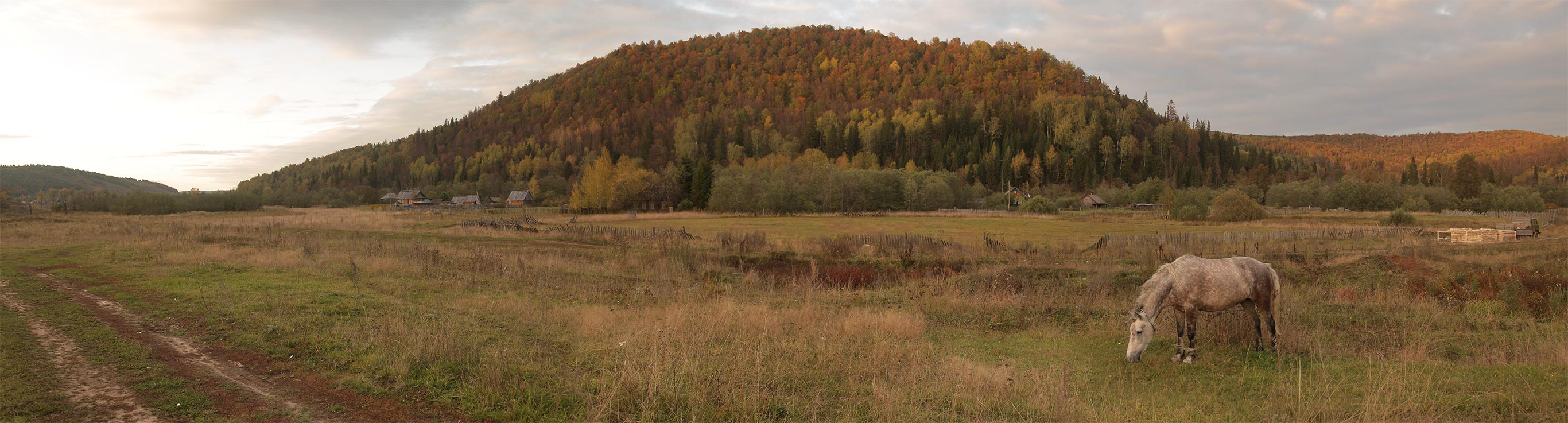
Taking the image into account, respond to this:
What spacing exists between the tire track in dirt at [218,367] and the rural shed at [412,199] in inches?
5560

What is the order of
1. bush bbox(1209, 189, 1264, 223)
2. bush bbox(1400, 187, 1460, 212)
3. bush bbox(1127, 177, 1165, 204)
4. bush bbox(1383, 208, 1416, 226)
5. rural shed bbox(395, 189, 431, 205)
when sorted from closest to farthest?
bush bbox(1383, 208, 1416, 226) < bush bbox(1209, 189, 1264, 223) < bush bbox(1400, 187, 1460, 212) < bush bbox(1127, 177, 1165, 204) < rural shed bbox(395, 189, 431, 205)

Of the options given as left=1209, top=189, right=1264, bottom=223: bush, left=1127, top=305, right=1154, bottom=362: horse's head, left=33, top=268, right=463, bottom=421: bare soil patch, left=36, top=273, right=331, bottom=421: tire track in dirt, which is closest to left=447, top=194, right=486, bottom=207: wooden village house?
left=1209, top=189, right=1264, bottom=223: bush

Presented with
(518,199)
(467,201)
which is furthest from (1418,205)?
(467,201)

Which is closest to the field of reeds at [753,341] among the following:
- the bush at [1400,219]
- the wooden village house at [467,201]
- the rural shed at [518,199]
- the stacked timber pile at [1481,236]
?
the stacked timber pile at [1481,236]

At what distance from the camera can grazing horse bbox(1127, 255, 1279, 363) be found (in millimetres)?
8539

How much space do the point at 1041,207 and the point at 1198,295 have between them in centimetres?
8125

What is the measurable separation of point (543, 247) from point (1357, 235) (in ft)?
138

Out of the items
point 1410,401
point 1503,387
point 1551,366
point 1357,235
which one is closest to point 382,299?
point 1410,401

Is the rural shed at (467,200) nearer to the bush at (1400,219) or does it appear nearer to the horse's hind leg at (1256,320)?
the bush at (1400,219)

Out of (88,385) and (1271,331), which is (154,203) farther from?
(1271,331)

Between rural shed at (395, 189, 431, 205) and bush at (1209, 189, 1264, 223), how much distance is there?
137273 mm

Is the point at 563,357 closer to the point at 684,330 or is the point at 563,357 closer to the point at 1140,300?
the point at 684,330

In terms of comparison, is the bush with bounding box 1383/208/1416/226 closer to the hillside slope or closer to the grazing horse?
the grazing horse

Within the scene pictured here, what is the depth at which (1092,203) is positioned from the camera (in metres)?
109
